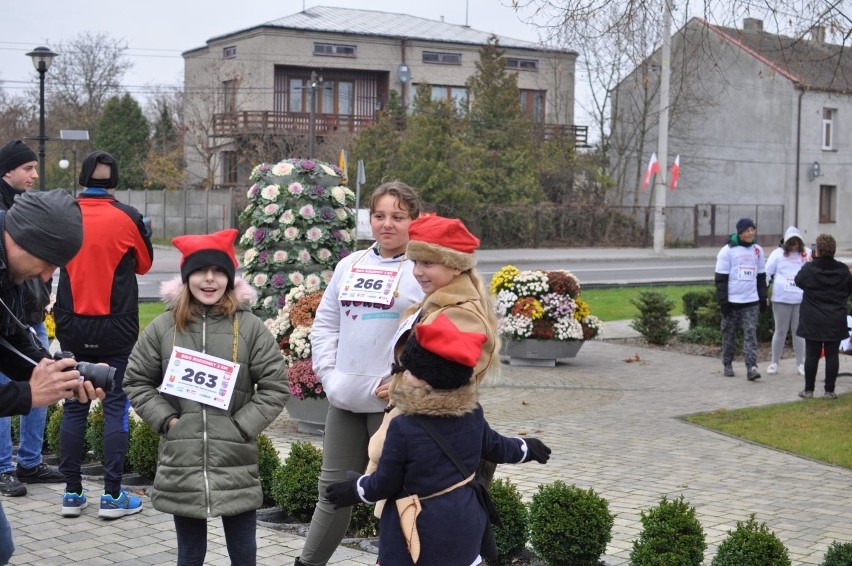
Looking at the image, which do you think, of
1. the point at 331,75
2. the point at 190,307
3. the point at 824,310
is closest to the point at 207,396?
the point at 190,307

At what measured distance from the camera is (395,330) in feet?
17.6

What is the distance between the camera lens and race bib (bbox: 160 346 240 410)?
5.18m

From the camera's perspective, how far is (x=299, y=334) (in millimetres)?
9805

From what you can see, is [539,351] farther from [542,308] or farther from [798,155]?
[798,155]

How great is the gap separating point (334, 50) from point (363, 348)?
4703 cm

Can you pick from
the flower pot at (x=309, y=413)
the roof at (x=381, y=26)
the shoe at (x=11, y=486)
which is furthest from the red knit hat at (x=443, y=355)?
the roof at (x=381, y=26)

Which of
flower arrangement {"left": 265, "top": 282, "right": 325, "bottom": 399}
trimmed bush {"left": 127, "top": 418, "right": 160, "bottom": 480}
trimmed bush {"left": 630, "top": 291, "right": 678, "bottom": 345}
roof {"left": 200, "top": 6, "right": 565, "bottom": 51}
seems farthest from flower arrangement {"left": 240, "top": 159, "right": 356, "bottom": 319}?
roof {"left": 200, "top": 6, "right": 565, "bottom": 51}

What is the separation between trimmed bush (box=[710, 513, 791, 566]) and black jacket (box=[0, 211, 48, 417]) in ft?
10.5

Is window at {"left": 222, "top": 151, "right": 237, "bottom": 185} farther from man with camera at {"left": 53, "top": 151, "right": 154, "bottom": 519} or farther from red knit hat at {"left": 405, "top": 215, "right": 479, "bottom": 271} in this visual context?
red knit hat at {"left": 405, "top": 215, "right": 479, "bottom": 271}

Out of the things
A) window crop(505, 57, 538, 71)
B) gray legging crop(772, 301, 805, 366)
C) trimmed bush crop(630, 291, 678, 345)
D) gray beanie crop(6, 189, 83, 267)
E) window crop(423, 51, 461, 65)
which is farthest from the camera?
window crop(505, 57, 538, 71)

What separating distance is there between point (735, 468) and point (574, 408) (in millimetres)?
2948

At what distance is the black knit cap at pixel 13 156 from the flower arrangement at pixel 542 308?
825 cm

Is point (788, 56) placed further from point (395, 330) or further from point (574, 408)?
point (395, 330)

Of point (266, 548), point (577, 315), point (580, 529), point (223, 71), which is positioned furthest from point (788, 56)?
point (223, 71)
